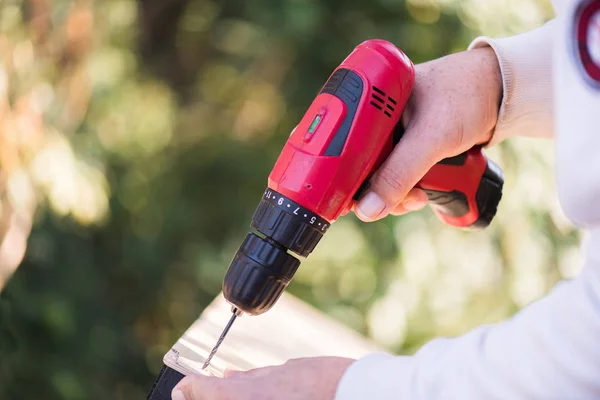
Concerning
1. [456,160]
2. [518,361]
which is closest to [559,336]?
[518,361]

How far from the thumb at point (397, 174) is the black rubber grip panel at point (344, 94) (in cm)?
7

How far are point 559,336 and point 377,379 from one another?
0.15m

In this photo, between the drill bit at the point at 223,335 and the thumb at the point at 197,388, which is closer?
the thumb at the point at 197,388

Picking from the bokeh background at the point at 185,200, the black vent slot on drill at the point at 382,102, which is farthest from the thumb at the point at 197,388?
the bokeh background at the point at 185,200

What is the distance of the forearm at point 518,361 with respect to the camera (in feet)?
1.56

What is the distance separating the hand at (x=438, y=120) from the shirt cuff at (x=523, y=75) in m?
0.01

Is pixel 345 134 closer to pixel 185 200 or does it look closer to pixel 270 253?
pixel 270 253

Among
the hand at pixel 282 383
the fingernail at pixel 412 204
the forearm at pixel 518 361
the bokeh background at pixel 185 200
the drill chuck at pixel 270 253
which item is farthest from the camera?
the bokeh background at pixel 185 200

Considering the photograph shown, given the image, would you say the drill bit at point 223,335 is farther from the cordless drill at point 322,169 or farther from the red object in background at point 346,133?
the red object in background at point 346,133

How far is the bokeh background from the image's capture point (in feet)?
4.10

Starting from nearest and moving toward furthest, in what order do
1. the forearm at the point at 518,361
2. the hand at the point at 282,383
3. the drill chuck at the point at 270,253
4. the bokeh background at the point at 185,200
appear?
the forearm at the point at 518,361 < the hand at the point at 282,383 < the drill chuck at the point at 270,253 < the bokeh background at the point at 185,200

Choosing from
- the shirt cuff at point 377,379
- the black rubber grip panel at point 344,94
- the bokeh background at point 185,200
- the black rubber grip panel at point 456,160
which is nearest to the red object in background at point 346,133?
the black rubber grip panel at point 344,94

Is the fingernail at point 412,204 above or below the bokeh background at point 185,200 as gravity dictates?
above

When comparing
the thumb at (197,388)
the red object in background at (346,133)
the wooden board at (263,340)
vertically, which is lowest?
the wooden board at (263,340)
